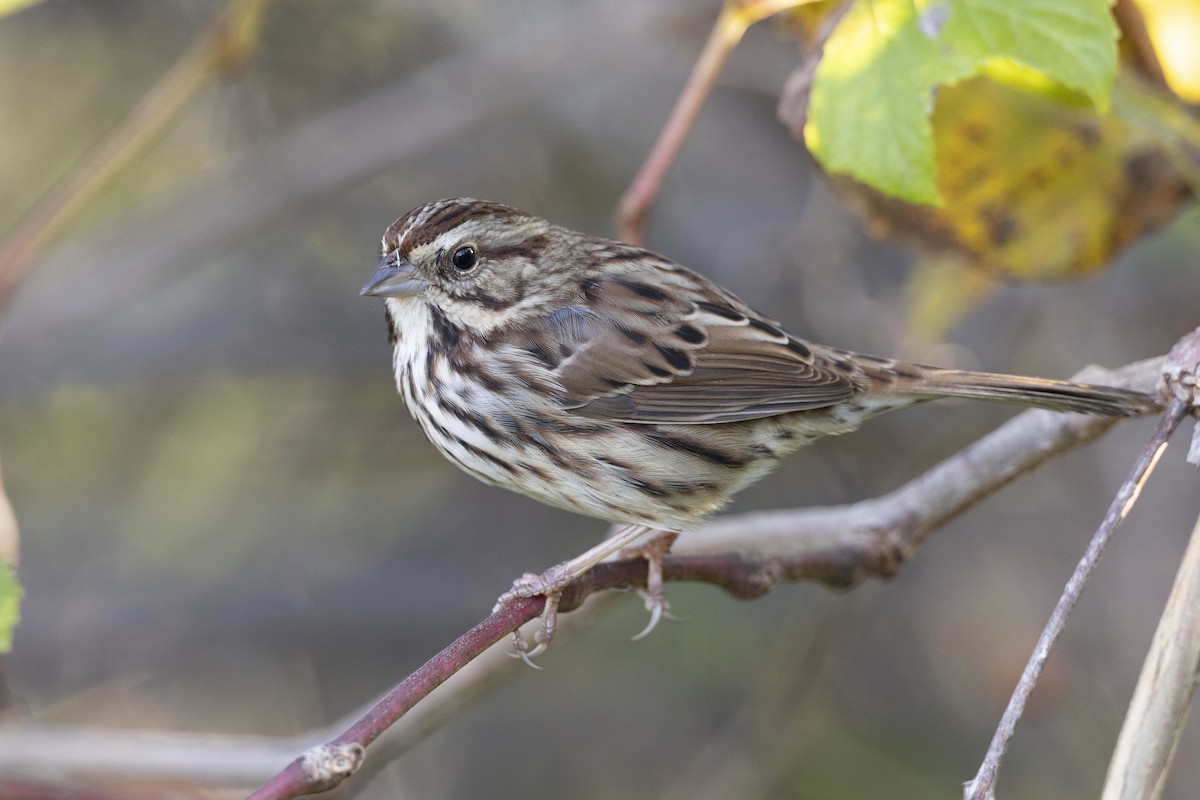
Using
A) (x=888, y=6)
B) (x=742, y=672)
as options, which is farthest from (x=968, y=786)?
(x=742, y=672)

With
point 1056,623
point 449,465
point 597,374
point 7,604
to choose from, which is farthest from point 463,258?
point 449,465

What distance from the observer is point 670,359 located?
11.6 ft

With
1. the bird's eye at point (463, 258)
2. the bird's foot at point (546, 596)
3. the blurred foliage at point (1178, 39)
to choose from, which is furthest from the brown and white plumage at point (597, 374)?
the blurred foliage at point (1178, 39)

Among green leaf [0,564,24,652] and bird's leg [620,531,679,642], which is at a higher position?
bird's leg [620,531,679,642]

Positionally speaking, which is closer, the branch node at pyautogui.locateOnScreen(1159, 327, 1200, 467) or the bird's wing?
the branch node at pyautogui.locateOnScreen(1159, 327, 1200, 467)

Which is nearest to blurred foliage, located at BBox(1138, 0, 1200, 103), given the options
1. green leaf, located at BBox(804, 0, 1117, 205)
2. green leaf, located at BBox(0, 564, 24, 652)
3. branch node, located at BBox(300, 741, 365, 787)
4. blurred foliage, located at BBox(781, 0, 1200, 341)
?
blurred foliage, located at BBox(781, 0, 1200, 341)

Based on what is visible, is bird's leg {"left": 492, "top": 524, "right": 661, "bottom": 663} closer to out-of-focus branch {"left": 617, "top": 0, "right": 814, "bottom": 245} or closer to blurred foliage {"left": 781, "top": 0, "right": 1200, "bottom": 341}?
out-of-focus branch {"left": 617, "top": 0, "right": 814, "bottom": 245}

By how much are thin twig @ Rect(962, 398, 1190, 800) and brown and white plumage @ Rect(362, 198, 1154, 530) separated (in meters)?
1.10

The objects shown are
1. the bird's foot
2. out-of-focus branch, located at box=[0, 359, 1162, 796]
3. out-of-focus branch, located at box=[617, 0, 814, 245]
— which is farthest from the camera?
out-of-focus branch, located at box=[617, 0, 814, 245]

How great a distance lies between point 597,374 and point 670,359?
22 centimetres

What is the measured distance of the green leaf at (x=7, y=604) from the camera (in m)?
2.42

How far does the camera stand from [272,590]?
552 centimetres

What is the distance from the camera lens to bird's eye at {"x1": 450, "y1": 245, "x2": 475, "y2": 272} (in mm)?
3480

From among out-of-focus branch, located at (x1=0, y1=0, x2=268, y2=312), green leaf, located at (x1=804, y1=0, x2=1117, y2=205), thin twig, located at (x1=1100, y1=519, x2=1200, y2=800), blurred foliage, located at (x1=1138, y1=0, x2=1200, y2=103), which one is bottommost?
thin twig, located at (x1=1100, y1=519, x2=1200, y2=800)
